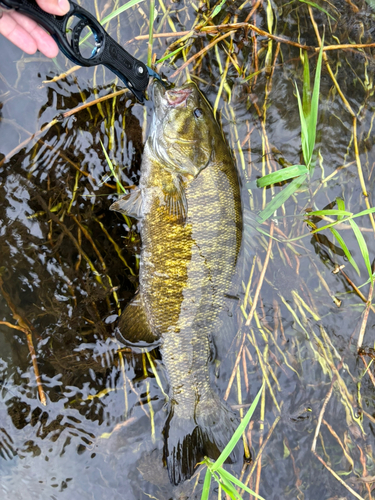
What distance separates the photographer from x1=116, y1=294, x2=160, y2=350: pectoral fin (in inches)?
90.3

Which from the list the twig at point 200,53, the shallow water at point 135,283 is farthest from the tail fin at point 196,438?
the twig at point 200,53

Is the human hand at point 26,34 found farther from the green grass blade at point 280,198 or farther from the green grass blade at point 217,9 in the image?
the green grass blade at point 280,198

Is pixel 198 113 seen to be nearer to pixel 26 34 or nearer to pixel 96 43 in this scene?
pixel 96 43

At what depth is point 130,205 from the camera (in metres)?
2.23

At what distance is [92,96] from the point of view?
2.34 m

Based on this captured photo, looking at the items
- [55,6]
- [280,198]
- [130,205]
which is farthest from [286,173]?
[55,6]

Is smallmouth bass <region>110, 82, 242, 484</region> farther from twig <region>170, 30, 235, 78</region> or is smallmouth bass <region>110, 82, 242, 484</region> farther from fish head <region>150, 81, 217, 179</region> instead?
twig <region>170, 30, 235, 78</region>

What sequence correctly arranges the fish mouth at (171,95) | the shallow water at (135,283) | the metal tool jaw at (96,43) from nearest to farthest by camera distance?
the metal tool jaw at (96,43) → the fish mouth at (171,95) → the shallow water at (135,283)

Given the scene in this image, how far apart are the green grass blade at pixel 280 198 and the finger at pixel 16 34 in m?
1.81

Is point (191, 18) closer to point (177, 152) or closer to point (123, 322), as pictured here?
point (177, 152)

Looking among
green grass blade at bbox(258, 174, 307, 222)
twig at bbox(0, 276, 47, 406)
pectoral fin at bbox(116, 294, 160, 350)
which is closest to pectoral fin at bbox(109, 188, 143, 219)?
pectoral fin at bbox(116, 294, 160, 350)

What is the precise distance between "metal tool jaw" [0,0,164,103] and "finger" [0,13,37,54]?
449mm

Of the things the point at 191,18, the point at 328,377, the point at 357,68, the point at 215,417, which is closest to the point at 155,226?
the point at 215,417

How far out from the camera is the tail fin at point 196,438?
7.41ft
